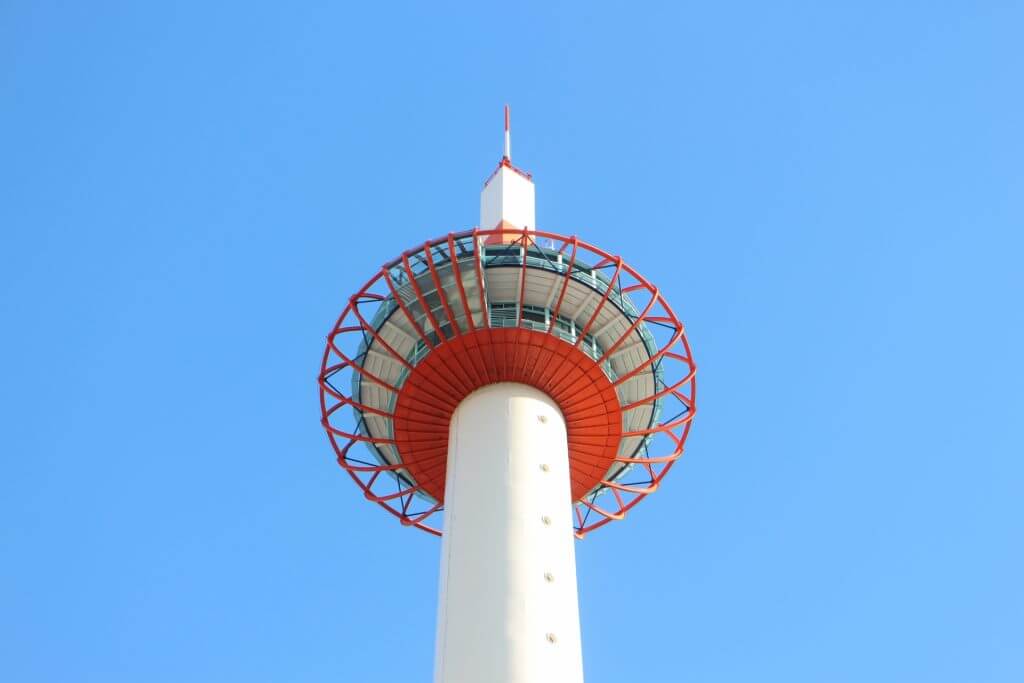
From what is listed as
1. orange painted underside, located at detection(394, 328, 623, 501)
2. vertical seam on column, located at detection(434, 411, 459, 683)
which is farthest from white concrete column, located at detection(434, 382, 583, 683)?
orange painted underside, located at detection(394, 328, 623, 501)

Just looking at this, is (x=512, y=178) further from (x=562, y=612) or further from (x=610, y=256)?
(x=562, y=612)

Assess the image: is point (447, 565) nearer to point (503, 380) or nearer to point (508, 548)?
point (508, 548)

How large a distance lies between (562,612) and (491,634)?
7.80 ft

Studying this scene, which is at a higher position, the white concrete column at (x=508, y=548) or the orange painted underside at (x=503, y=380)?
the orange painted underside at (x=503, y=380)

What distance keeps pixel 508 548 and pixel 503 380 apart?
661cm

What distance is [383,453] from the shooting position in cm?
3875

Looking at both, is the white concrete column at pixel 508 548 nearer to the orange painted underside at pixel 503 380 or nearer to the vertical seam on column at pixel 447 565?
the vertical seam on column at pixel 447 565

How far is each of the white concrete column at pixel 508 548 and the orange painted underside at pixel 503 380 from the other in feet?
1.80

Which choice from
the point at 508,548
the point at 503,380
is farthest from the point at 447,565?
the point at 503,380

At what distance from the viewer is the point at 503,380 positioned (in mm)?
36000

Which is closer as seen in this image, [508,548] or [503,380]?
[508,548]

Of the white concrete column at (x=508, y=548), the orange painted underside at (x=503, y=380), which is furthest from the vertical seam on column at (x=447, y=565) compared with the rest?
the orange painted underside at (x=503, y=380)

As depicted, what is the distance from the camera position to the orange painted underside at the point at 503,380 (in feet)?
117

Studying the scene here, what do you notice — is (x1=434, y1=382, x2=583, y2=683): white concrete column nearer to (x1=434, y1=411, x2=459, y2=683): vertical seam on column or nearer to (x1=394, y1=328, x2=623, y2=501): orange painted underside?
(x1=434, y1=411, x2=459, y2=683): vertical seam on column
